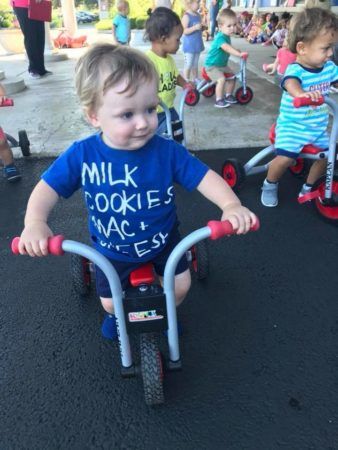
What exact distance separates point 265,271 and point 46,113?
4.76 m

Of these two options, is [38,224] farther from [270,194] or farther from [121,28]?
[121,28]

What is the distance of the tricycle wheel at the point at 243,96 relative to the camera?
6.15m

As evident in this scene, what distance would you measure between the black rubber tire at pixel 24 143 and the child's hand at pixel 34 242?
3.24 metres

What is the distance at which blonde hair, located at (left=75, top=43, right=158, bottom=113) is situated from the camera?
1.38m

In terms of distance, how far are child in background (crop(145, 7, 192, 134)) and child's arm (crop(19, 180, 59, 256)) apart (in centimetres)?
209

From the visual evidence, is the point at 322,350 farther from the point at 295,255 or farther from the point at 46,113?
the point at 46,113

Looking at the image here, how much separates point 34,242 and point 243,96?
18.1 feet

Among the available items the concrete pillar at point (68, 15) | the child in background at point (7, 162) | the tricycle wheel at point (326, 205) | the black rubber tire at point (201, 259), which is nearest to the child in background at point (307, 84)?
the tricycle wheel at point (326, 205)

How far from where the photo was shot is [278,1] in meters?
11.1

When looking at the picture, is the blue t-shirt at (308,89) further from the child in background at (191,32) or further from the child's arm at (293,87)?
the child in background at (191,32)

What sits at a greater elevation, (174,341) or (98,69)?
(98,69)

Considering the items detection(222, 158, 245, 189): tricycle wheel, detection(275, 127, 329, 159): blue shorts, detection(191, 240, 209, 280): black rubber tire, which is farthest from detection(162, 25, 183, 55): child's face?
detection(191, 240, 209, 280): black rubber tire

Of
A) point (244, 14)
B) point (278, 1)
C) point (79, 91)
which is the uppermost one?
point (79, 91)

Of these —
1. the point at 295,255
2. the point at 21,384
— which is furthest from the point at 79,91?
the point at 295,255
